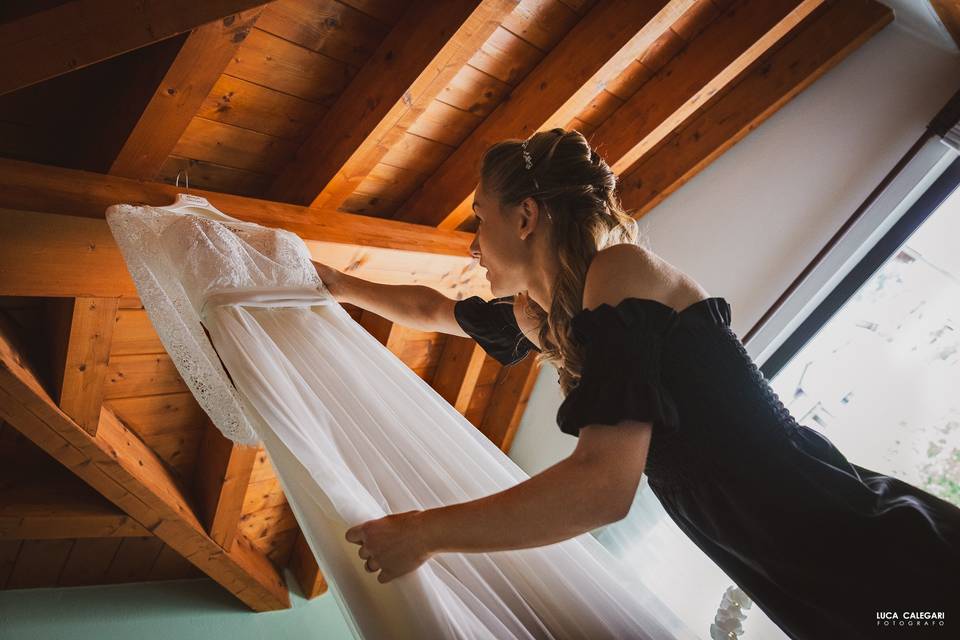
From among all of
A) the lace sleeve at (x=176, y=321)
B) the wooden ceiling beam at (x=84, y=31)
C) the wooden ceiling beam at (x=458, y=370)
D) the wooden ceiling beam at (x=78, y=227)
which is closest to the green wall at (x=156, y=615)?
the wooden ceiling beam at (x=458, y=370)

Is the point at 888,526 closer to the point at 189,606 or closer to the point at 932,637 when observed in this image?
the point at 932,637

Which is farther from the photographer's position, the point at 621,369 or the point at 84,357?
the point at 84,357

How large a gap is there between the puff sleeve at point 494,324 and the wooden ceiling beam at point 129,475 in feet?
3.83

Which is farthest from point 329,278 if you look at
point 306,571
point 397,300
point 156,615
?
point 306,571

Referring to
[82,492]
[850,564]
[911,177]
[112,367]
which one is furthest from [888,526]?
[82,492]

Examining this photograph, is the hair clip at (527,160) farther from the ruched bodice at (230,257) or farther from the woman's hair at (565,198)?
the ruched bodice at (230,257)

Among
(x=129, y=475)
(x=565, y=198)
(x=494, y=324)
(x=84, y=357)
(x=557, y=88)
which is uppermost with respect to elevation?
(x=557, y=88)

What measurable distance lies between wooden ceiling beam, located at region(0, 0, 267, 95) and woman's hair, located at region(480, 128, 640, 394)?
56 cm

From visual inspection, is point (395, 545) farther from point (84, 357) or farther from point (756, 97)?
point (756, 97)

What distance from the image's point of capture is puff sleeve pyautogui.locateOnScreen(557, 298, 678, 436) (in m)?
0.85

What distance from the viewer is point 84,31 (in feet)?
3.52

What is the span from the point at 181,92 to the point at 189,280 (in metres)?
0.41

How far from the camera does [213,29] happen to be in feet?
4.11

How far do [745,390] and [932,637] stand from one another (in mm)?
408
